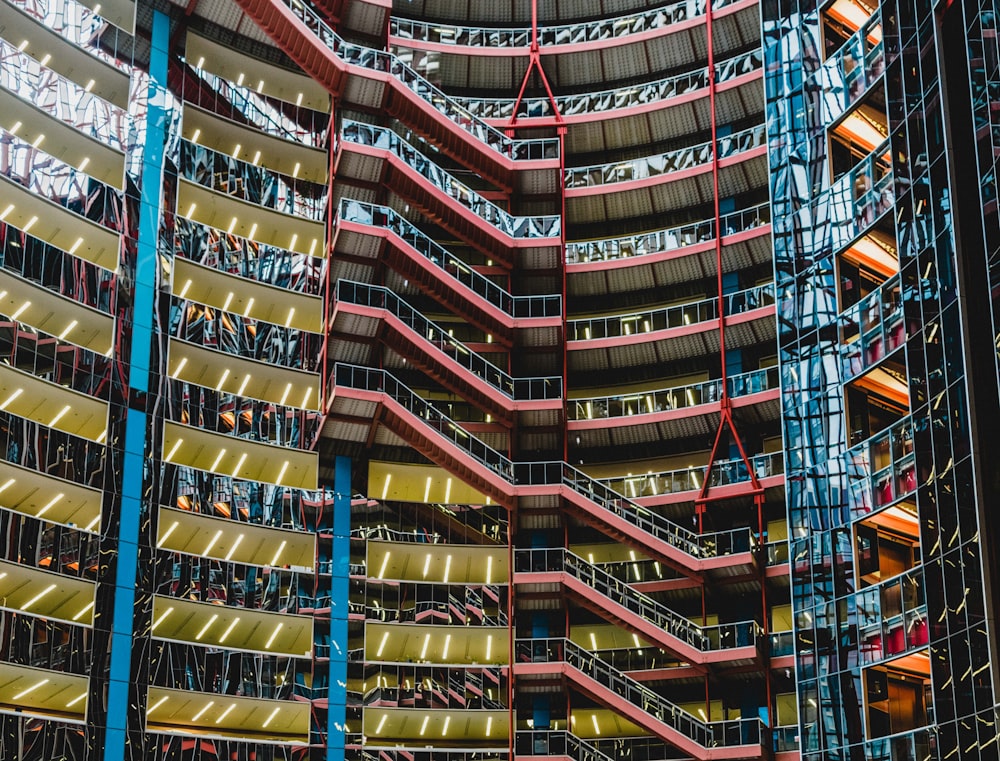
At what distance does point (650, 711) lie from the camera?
47.8 meters

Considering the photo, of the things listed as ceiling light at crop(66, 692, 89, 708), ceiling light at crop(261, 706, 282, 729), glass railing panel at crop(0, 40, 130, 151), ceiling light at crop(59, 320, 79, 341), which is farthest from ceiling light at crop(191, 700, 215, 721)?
glass railing panel at crop(0, 40, 130, 151)

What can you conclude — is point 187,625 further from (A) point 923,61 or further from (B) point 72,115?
(A) point 923,61

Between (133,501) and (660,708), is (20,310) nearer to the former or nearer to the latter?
(133,501)

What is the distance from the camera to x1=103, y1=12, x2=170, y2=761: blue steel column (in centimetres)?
4341

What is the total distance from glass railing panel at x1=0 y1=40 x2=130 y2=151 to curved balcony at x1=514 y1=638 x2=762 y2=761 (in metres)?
22.1

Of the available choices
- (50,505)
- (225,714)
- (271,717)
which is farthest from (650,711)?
(50,505)

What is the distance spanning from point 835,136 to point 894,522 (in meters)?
11.3

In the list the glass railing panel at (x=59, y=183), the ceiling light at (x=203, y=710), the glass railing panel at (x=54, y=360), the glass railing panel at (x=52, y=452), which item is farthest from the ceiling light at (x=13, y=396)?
the ceiling light at (x=203, y=710)

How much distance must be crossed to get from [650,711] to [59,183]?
2484cm

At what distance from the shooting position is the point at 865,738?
37031mm

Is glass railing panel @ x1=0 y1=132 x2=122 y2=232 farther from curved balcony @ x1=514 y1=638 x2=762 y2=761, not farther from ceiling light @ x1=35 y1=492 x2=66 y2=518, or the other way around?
curved balcony @ x1=514 y1=638 x2=762 y2=761

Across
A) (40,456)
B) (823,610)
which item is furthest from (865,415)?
(40,456)

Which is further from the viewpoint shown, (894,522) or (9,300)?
(9,300)

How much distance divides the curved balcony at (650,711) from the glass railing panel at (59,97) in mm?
22140
